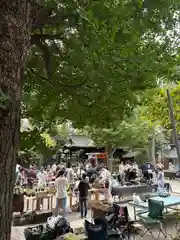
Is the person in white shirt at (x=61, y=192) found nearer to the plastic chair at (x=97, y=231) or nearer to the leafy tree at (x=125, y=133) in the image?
the plastic chair at (x=97, y=231)

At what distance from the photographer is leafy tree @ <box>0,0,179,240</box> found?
178 cm

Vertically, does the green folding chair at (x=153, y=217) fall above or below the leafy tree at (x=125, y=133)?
below

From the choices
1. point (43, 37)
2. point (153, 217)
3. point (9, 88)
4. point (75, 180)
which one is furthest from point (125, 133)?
point (9, 88)

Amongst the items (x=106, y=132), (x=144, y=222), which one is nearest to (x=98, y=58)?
(x=144, y=222)

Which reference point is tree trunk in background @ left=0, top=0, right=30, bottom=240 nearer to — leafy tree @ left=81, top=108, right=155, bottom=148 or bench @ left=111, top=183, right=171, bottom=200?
bench @ left=111, top=183, right=171, bottom=200

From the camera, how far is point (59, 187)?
30.3 ft

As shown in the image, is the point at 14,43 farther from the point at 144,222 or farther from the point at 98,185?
the point at 98,185

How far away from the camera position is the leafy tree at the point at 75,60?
1783 mm

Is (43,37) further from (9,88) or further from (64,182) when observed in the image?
(64,182)

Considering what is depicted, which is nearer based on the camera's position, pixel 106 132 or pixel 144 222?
pixel 144 222

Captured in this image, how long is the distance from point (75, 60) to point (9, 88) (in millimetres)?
1468

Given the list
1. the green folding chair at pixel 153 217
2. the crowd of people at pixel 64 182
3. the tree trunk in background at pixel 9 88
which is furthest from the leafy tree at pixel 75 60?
the crowd of people at pixel 64 182

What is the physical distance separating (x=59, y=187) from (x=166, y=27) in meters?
7.27

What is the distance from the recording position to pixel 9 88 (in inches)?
69.6
